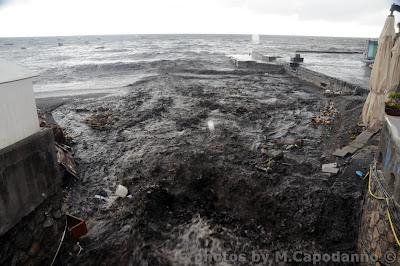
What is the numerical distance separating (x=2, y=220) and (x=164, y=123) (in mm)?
9499

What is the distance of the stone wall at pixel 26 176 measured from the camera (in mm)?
3959

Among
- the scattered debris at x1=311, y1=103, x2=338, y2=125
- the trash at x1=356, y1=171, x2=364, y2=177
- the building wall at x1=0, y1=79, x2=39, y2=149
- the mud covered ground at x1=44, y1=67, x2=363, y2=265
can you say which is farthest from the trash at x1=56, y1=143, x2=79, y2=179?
the scattered debris at x1=311, y1=103, x2=338, y2=125

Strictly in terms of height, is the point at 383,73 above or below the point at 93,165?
above

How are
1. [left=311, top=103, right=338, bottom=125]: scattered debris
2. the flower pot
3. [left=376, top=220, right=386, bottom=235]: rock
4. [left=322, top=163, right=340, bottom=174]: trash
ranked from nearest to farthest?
[left=376, top=220, right=386, bottom=235]: rock, the flower pot, [left=322, top=163, right=340, bottom=174]: trash, [left=311, top=103, right=338, bottom=125]: scattered debris

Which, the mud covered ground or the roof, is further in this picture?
the mud covered ground

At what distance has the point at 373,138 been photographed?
915cm

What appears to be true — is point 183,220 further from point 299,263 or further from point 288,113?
point 288,113

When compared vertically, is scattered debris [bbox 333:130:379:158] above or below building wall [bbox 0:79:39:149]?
below

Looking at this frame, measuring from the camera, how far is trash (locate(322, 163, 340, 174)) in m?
8.00

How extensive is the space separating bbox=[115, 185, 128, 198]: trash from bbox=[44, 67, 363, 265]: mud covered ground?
18 centimetres

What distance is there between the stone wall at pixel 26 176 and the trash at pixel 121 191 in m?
2.68

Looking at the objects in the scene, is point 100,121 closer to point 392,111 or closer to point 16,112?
point 16,112

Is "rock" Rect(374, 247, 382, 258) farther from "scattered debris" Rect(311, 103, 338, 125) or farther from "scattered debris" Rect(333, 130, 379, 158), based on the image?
"scattered debris" Rect(311, 103, 338, 125)

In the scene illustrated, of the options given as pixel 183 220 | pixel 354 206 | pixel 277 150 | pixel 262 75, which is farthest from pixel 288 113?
pixel 262 75
